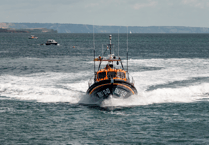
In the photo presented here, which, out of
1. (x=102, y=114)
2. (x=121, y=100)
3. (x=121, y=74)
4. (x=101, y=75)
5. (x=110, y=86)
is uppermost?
(x=121, y=74)

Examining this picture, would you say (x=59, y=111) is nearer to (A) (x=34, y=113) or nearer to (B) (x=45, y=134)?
(A) (x=34, y=113)

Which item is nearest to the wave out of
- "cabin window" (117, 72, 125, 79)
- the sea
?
the sea

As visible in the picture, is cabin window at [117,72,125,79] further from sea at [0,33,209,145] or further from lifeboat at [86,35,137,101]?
sea at [0,33,209,145]

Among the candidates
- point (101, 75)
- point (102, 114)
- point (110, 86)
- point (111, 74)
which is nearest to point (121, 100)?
point (110, 86)

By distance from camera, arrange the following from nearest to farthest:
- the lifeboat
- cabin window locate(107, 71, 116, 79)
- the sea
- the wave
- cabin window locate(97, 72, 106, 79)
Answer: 1. the sea
2. the lifeboat
3. cabin window locate(107, 71, 116, 79)
4. cabin window locate(97, 72, 106, 79)
5. the wave

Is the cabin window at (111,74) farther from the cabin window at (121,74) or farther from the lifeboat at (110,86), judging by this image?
the cabin window at (121,74)

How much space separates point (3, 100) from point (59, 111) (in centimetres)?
846

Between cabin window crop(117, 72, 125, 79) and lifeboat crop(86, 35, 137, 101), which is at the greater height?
cabin window crop(117, 72, 125, 79)

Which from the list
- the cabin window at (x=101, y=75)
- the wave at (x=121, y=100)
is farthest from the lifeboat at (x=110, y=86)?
the wave at (x=121, y=100)

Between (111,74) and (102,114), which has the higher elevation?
(111,74)

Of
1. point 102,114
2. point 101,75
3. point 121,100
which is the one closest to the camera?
point 102,114

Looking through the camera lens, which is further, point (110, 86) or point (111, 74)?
point (111, 74)

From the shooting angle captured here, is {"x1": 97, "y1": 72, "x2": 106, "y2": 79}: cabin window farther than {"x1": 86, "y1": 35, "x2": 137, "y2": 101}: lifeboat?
Yes

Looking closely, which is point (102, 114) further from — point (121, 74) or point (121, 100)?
point (121, 74)
